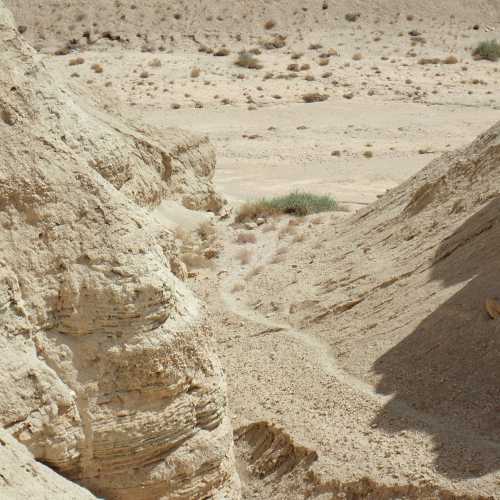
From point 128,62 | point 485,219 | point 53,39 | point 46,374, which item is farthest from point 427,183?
point 53,39

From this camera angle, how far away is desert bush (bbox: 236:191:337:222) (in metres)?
16.8

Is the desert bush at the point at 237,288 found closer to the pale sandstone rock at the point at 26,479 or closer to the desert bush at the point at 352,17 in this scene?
the pale sandstone rock at the point at 26,479

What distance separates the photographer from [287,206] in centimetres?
1745

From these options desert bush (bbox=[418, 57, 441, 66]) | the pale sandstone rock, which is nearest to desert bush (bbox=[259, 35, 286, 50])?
desert bush (bbox=[418, 57, 441, 66])

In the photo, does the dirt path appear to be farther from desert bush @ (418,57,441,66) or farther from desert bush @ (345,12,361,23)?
desert bush @ (345,12,361,23)

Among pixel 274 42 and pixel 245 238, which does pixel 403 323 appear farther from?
pixel 274 42

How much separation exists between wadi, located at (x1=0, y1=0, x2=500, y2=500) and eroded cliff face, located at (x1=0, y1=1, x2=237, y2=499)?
0.01 meters

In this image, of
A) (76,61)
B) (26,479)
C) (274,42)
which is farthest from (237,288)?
(274,42)

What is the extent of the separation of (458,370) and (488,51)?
102ft

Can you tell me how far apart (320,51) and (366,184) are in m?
18.5

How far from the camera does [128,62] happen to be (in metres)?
36.1

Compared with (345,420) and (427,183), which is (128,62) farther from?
(345,420)

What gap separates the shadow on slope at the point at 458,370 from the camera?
A: 7.57 meters

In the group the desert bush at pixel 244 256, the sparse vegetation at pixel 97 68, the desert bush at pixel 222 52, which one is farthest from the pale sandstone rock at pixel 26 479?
the desert bush at pixel 222 52
